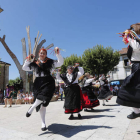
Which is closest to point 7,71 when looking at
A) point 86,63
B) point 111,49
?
point 86,63

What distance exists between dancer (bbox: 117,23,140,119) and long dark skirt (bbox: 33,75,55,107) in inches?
58.0

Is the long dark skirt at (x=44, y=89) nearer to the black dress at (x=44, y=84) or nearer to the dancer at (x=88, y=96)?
the black dress at (x=44, y=84)

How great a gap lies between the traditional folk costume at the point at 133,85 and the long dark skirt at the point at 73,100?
200 centimetres

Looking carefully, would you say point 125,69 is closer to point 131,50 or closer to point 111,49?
point 111,49

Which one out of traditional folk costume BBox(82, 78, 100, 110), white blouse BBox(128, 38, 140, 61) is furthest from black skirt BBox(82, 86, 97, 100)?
white blouse BBox(128, 38, 140, 61)

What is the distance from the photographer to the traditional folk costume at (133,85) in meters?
2.24

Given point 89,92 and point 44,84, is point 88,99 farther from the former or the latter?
point 44,84

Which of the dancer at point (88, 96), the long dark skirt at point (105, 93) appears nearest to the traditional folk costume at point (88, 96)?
the dancer at point (88, 96)

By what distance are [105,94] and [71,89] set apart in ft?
12.8

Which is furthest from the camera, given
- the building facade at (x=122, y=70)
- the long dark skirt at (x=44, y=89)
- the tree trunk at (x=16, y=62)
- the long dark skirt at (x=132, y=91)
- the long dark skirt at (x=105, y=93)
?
the building facade at (x=122, y=70)

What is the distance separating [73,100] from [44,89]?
1644 mm

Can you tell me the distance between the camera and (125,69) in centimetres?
3525

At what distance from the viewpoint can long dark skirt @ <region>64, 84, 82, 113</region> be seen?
166 inches

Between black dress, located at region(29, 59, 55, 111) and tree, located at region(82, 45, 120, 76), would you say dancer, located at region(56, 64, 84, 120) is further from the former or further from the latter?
tree, located at region(82, 45, 120, 76)
